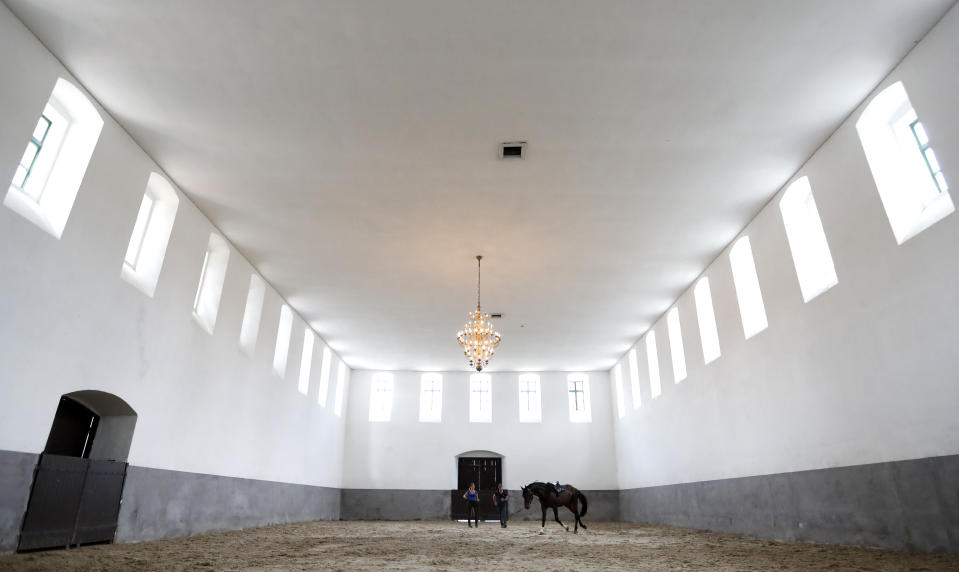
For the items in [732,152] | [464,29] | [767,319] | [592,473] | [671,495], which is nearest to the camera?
[464,29]

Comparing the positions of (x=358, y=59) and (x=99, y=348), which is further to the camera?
(x=99, y=348)

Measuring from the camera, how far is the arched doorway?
5.88m

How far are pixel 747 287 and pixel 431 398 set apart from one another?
13037 millimetres

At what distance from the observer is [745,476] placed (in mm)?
9445

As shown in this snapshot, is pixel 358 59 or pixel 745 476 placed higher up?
pixel 358 59

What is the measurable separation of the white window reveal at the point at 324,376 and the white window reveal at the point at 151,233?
8.90 metres

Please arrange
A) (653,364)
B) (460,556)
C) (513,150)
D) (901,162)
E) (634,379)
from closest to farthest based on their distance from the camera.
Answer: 1. (901,162)
2. (460,556)
3. (513,150)
4. (653,364)
5. (634,379)

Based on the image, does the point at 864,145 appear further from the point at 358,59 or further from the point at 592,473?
the point at 592,473

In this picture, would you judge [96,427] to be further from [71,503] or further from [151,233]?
[151,233]

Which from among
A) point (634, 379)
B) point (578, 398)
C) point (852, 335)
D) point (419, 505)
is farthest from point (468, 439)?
point (852, 335)

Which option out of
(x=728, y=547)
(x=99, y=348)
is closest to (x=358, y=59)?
(x=99, y=348)

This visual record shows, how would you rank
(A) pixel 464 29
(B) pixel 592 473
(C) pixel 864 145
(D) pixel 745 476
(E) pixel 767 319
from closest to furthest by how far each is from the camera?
(A) pixel 464 29
(C) pixel 864 145
(E) pixel 767 319
(D) pixel 745 476
(B) pixel 592 473

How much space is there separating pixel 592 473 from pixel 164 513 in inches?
567

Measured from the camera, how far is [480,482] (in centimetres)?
1944
